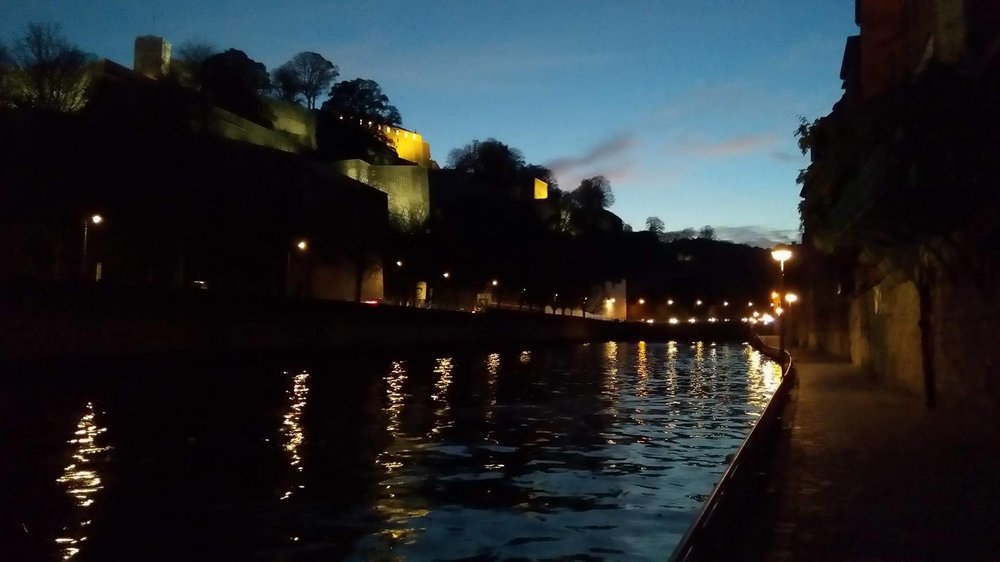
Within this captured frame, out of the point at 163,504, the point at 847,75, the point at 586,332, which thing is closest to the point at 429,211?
the point at 586,332

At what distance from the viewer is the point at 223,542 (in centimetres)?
996

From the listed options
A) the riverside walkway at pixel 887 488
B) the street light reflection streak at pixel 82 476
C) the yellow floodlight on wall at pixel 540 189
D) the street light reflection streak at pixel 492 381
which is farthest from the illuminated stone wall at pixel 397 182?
the riverside walkway at pixel 887 488

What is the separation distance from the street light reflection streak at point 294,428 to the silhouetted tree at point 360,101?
11682 cm

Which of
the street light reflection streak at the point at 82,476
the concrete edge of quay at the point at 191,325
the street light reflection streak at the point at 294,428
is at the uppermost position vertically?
the concrete edge of quay at the point at 191,325

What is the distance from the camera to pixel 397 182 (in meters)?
114

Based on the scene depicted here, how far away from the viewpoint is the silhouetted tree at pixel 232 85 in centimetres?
11387

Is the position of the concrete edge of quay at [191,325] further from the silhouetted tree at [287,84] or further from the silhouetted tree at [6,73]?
the silhouetted tree at [287,84]

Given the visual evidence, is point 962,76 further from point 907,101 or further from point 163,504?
point 163,504

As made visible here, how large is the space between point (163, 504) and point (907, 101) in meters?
13.0

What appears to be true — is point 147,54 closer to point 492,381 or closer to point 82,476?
point 492,381

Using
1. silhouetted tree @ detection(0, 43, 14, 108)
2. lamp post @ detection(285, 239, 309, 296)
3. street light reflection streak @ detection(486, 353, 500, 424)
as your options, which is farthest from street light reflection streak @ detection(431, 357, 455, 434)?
silhouetted tree @ detection(0, 43, 14, 108)

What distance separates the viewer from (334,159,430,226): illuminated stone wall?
11244 centimetres

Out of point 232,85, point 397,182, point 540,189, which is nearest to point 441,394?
point 397,182

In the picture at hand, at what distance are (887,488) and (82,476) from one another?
34.7 ft
